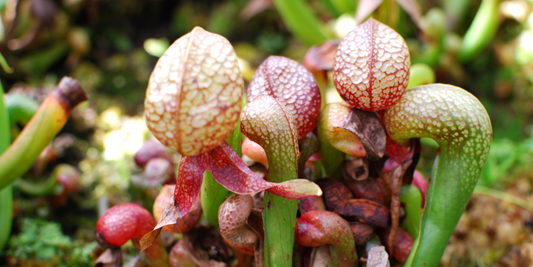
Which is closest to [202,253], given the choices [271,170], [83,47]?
[271,170]

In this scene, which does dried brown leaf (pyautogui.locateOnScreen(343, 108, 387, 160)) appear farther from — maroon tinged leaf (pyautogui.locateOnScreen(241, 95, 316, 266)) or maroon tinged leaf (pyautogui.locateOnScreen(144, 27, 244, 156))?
maroon tinged leaf (pyautogui.locateOnScreen(144, 27, 244, 156))

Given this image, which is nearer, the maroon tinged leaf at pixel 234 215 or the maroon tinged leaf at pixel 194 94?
the maroon tinged leaf at pixel 194 94

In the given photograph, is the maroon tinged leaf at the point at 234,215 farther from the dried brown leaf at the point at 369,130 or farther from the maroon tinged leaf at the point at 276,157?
the dried brown leaf at the point at 369,130

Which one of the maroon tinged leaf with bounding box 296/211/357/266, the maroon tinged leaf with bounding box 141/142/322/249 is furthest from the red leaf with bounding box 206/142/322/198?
the maroon tinged leaf with bounding box 296/211/357/266

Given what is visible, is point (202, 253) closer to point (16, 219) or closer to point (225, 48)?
point (225, 48)

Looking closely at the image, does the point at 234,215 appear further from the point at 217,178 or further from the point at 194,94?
the point at 194,94

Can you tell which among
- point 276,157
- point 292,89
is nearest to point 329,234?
point 276,157

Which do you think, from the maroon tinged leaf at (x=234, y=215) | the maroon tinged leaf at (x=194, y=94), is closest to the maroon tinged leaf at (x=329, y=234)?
the maroon tinged leaf at (x=234, y=215)
